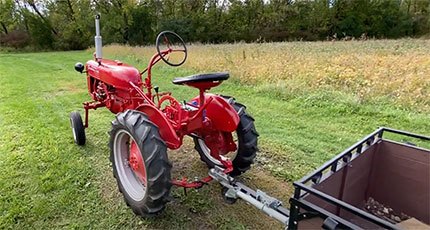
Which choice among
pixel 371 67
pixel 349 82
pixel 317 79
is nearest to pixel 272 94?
pixel 317 79

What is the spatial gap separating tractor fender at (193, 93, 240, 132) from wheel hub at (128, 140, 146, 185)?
61 cm

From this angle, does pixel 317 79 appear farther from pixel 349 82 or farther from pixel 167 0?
pixel 167 0

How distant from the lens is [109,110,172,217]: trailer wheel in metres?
1.99

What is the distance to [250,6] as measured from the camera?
1197 inches

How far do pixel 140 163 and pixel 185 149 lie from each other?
3.93 ft

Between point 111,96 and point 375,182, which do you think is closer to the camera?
point 375,182

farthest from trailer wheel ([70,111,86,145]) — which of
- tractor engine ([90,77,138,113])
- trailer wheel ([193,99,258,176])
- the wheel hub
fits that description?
trailer wheel ([193,99,258,176])

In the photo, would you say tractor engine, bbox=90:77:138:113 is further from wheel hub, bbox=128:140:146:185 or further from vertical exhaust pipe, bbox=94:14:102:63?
wheel hub, bbox=128:140:146:185

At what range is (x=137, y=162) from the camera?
7.44 ft

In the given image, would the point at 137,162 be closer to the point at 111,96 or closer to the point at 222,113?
the point at 222,113

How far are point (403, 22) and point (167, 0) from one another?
2385 cm

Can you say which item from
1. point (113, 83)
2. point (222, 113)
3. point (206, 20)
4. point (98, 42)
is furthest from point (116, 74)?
point (206, 20)

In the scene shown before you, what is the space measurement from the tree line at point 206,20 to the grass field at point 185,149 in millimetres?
20717

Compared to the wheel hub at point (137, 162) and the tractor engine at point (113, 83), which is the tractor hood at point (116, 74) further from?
the wheel hub at point (137, 162)
